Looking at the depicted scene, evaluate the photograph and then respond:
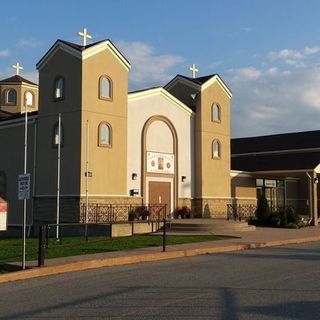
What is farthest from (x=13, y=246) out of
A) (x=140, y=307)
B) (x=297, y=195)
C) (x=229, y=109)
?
(x=297, y=195)

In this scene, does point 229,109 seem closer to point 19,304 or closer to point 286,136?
point 286,136

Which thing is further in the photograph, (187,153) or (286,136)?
(286,136)

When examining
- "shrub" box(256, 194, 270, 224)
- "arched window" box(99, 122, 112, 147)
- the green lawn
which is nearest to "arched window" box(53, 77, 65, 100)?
"arched window" box(99, 122, 112, 147)

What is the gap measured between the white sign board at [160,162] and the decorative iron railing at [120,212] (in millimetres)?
2080

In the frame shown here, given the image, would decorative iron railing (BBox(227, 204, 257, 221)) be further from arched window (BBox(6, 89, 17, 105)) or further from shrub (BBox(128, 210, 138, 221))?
arched window (BBox(6, 89, 17, 105))

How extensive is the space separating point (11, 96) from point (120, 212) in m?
16.5

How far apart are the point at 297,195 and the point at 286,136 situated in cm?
825

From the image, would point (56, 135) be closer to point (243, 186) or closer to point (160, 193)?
point (160, 193)

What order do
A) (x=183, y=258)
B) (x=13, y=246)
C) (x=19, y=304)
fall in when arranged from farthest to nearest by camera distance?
1. (x=13, y=246)
2. (x=183, y=258)
3. (x=19, y=304)

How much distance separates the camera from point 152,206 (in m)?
30.9

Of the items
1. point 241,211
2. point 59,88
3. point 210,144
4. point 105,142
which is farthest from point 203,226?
point 241,211

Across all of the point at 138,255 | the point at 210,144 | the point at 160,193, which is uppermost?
the point at 210,144

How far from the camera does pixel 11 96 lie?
134 ft

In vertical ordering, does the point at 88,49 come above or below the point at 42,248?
above
